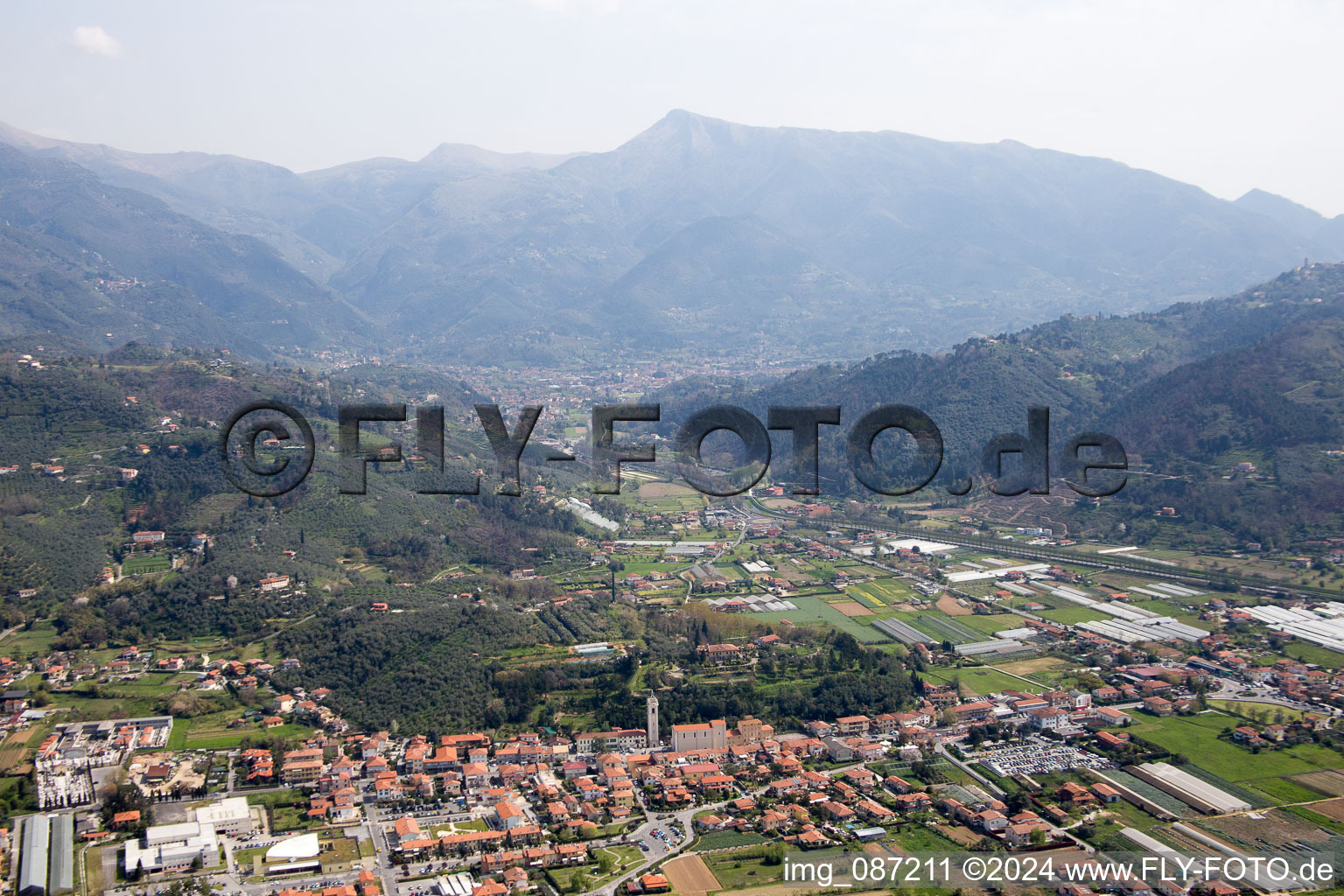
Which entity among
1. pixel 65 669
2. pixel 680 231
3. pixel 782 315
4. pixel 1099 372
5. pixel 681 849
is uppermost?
pixel 680 231

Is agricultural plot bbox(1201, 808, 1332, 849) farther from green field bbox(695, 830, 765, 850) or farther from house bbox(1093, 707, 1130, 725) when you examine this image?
green field bbox(695, 830, 765, 850)

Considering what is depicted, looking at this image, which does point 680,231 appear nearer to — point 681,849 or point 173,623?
point 173,623

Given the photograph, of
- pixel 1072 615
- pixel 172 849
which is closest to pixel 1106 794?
pixel 1072 615

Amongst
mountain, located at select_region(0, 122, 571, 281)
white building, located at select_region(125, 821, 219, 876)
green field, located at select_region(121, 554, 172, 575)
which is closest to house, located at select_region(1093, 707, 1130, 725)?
white building, located at select_region(125, 821, 219, 876)

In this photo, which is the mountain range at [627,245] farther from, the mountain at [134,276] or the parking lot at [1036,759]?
the parking lot at [1036,759]

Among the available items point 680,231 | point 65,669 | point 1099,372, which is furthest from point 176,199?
point 65,669

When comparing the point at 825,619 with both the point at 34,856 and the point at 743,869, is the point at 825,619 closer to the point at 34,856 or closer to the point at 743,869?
the point at 743,869

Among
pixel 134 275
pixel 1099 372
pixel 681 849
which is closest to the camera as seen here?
pixel 681 849
